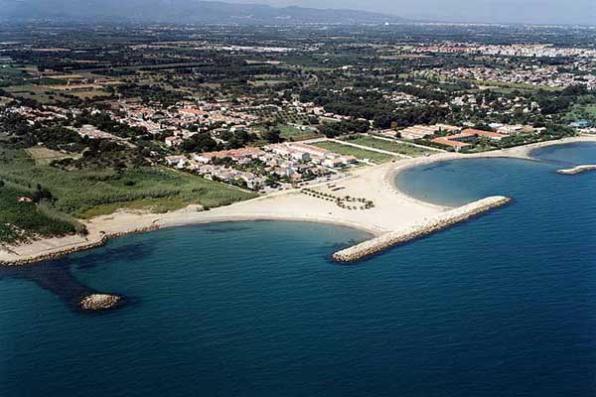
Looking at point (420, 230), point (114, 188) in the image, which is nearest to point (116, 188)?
point (114, 188)

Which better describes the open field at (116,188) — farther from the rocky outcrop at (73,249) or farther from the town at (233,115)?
the rocky outcrop at (73,249)

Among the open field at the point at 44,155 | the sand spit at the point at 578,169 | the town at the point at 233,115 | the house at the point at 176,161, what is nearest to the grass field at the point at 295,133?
the town at the point at 233,115

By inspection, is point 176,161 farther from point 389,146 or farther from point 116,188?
point 389,146

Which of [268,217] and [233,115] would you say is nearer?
[268,217]

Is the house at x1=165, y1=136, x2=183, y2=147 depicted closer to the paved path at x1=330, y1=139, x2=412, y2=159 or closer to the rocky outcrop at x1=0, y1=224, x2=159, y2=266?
the paved path at x1=330, y1=139, x2=412, y2=159

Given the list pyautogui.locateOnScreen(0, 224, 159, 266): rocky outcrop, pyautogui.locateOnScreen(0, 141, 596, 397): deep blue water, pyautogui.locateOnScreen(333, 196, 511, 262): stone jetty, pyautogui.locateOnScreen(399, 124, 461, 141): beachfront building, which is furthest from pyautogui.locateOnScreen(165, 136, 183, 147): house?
pyautogui.locateOnScreen(333, 196, 511, 262): stone jetty

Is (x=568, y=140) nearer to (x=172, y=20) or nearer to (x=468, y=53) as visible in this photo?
(x=468, y=53)
